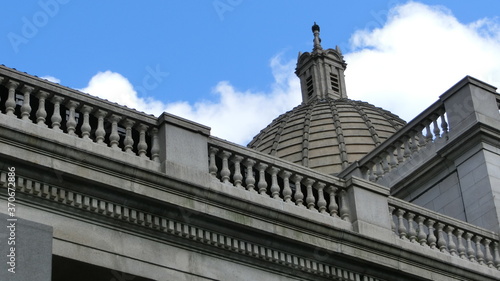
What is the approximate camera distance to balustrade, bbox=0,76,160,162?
54.0 feet

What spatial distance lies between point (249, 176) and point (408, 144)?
800 cm

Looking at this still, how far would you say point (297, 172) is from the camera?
19.0 metres

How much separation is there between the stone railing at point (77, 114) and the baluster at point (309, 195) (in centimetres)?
267

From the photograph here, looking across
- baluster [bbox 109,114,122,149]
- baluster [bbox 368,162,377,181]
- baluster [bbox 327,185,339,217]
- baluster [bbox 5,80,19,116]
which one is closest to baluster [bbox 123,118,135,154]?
baluster [bbox 109,114,122,149]

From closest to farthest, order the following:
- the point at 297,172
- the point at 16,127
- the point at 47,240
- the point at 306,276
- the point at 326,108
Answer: the point at 47,240 → the point at 16,127 → the point at 306,276 → the point at 297,172 → the point at 326,108

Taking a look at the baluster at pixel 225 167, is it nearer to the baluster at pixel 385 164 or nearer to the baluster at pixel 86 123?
the baluster at pixel 86 123

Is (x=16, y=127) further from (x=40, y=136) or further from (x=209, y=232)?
(x=209, y=232)

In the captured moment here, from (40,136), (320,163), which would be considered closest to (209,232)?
(40,136)

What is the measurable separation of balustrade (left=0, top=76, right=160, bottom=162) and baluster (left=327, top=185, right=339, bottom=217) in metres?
3.07

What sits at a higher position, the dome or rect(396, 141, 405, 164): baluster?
the dome

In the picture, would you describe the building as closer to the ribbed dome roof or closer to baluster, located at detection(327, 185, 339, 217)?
baluster, located at detection(327, 185, 339, 217)

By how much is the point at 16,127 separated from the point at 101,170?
123 centimetres

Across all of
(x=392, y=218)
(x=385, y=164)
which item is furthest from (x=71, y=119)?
(x=385, y=164)

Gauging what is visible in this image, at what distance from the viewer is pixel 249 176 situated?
60.1 feet
